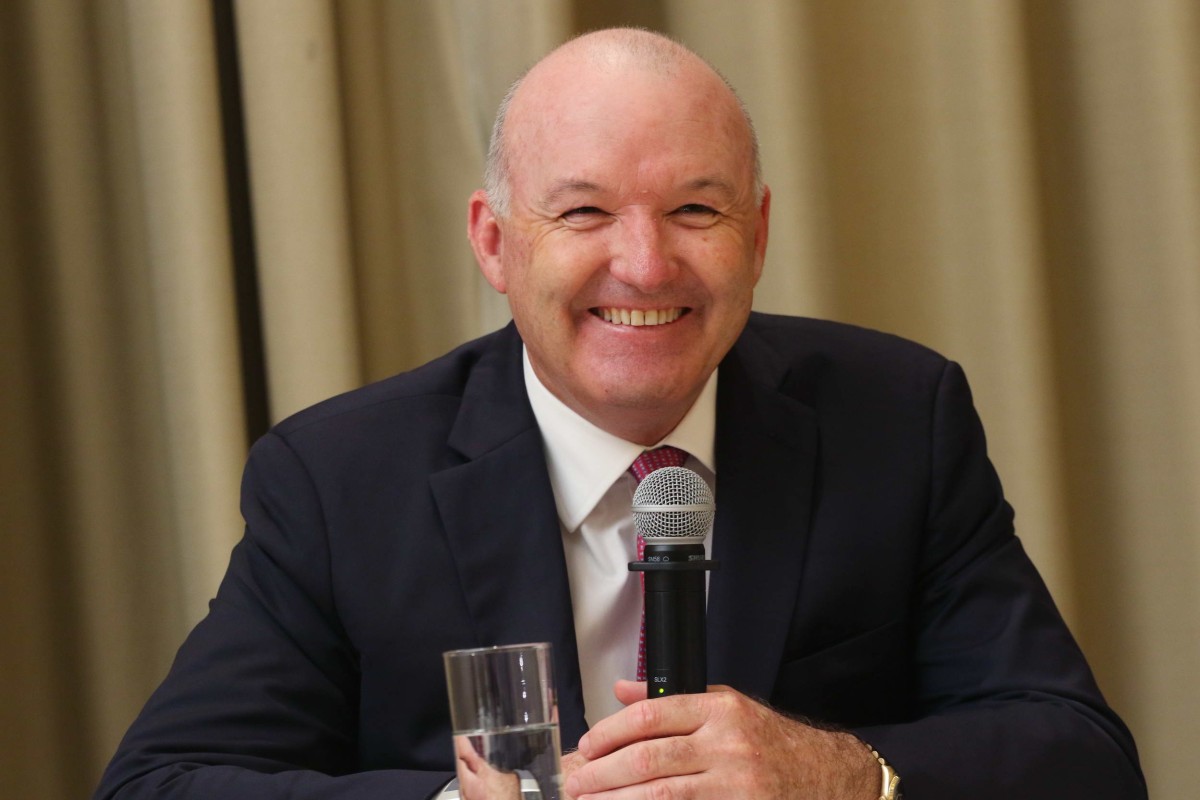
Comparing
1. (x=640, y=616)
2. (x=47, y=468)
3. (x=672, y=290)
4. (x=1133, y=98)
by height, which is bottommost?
(x=640, y=616)

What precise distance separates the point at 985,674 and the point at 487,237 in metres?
0.99

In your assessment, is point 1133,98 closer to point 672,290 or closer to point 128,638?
point 672,290

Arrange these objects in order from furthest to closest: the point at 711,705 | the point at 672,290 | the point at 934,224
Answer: the point at 934,224 → the point at 672,290 → the point at 711,705

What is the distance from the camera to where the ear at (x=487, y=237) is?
2133 mm

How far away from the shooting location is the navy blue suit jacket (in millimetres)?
1855

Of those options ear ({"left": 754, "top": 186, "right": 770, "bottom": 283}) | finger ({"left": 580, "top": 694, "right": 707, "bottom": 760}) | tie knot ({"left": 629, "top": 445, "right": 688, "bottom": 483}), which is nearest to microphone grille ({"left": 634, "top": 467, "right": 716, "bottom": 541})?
finger ({"left": 580, "top": 694, "right": 707, "bottom": 760})

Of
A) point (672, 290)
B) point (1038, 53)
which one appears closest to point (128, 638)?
point (672, 290)

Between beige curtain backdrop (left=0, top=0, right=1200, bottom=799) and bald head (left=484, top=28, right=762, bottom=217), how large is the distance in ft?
2.51

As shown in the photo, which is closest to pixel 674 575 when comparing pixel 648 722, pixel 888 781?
pixel 648 722

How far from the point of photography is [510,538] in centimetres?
196

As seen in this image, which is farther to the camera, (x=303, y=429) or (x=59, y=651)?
(x=59, y=651)

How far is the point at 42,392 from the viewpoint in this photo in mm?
2754

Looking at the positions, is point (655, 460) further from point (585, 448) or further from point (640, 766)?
point (640, 766)

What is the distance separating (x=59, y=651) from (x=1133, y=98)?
2.49 meters
